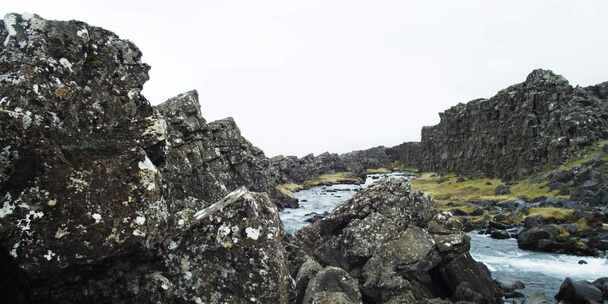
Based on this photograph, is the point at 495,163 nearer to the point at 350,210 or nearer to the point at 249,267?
the point at 350,210

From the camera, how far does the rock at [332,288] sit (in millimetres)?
19625

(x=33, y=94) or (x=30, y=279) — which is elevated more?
(x=33, y=94)

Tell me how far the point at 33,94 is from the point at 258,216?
626 centimetres

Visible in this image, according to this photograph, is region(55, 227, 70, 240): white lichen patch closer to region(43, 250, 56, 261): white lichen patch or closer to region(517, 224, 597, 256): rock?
region(43, 250, 56, 261): white lichen patch

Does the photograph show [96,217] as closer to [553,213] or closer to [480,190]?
[553,213]

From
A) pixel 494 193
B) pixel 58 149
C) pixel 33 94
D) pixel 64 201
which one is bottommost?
pixel 494 193

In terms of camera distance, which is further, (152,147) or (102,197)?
(152,147)

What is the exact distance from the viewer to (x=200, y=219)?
40.8 ft

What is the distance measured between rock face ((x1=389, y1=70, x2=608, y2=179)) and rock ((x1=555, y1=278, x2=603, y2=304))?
80.8 m

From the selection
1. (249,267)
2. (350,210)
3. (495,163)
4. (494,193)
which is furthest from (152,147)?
(495,163)

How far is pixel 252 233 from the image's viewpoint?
12.3 meters

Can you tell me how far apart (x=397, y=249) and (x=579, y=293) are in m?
13.7

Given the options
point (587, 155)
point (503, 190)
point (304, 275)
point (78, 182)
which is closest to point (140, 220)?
point (78, 182)

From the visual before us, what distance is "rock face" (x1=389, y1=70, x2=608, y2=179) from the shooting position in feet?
346
